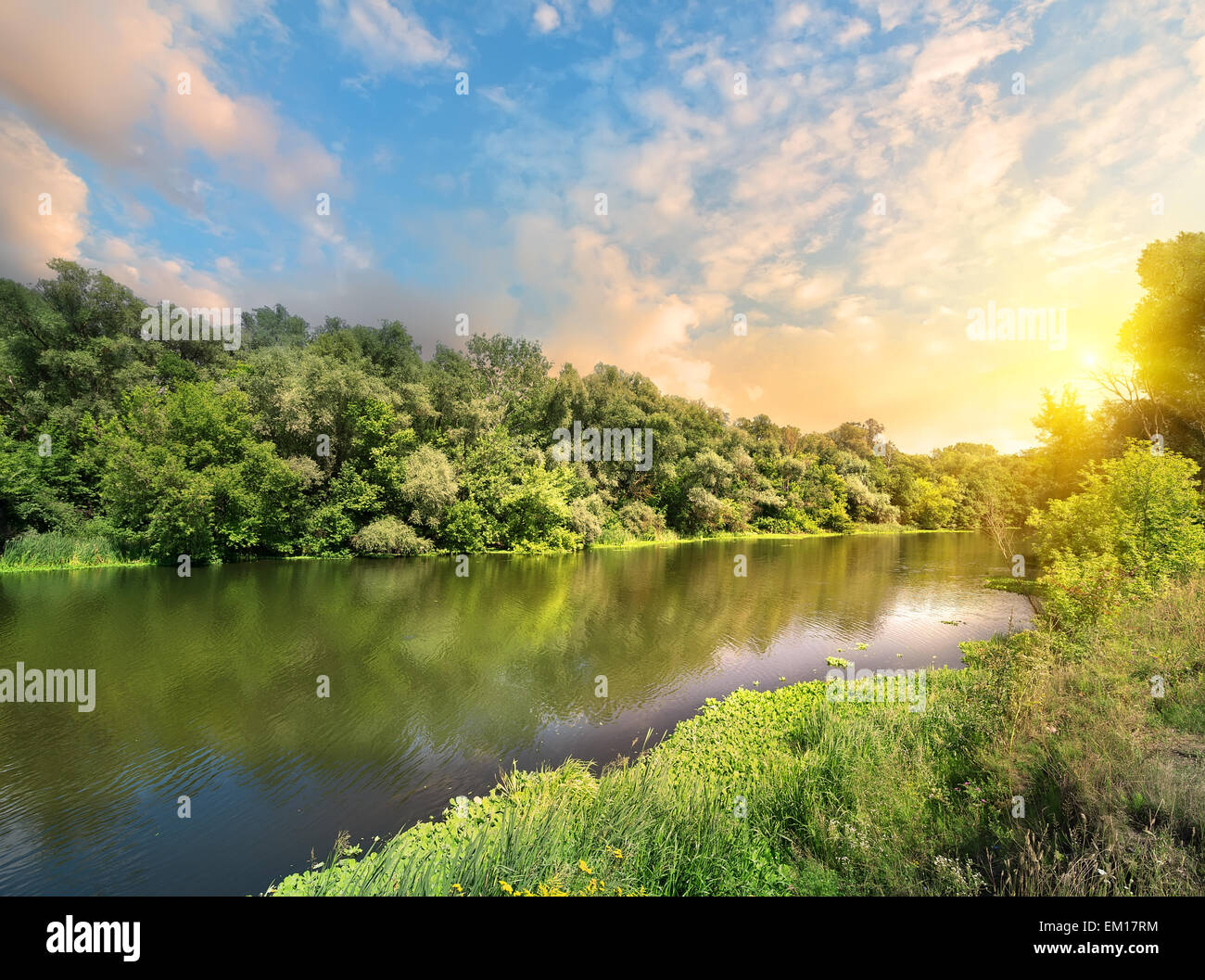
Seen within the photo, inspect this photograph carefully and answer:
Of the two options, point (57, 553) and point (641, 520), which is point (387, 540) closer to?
point (57, 553)

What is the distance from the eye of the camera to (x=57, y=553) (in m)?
23.8

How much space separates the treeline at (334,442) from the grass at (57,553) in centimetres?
12

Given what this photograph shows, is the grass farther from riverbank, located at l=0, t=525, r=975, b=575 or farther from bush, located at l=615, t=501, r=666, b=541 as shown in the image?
bush, located at l=615, t=501, r=666, b=541

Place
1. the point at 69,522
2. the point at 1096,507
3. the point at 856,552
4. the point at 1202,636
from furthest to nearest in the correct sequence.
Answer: the point at 856,552 < the point at 69,522 < the point at 1096,507 < the point at 1202,636

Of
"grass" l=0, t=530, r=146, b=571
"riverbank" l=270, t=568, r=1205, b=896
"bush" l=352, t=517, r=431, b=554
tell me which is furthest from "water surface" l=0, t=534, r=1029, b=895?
"bush" l=352, t=517, r=431, b=554

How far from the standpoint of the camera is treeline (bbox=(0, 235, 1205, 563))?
2545cm

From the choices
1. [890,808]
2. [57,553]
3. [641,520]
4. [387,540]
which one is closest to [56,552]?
[57,553]

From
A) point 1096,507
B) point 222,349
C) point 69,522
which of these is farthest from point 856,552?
point 222,349

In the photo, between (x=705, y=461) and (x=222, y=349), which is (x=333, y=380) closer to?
(x=222, y=349)

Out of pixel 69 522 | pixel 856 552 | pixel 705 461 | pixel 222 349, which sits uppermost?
pixel 222 349

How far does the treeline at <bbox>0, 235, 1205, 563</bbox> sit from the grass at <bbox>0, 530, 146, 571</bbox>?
0.12 meters

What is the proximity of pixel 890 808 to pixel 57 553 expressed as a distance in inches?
1406
